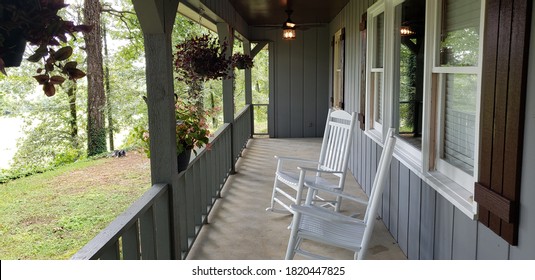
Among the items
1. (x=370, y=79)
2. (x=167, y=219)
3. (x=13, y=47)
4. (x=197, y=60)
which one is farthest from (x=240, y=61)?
(x=13, y=47)

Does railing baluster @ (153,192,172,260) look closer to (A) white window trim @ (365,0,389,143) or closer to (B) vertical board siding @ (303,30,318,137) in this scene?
(A) white window trim @ (365,0,389,143)

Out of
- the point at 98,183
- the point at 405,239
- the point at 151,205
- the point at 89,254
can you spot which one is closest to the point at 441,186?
the point at 405,239

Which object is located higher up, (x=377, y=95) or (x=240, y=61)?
(x=240, y=61)

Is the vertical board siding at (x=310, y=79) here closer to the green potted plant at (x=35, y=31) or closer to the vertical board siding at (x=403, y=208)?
the vertical board siding at (x=403, y=208)

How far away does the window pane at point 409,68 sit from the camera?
10.8ft

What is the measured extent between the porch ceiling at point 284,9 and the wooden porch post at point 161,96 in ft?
10.5

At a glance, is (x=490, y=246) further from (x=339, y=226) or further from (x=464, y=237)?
(x=339, y=226)

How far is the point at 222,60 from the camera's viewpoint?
341 cm

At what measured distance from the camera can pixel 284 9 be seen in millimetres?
6352

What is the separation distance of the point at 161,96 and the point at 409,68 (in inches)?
80.2

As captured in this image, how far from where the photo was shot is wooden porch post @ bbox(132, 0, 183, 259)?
238 cm

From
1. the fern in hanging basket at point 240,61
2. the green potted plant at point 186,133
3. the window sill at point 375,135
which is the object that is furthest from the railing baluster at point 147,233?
the fern in hanging basket at point 240,61

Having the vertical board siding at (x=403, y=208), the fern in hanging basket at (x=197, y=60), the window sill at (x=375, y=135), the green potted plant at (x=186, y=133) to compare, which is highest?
the fern in hanging basket at (x=197, y=60)

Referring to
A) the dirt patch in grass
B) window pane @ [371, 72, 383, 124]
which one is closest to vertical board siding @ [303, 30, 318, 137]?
the dirt patch in grass
